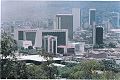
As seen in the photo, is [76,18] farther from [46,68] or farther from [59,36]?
[46,68]

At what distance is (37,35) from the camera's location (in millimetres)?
3297

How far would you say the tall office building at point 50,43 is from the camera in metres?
3.29

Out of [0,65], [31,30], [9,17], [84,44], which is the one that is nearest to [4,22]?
[9,17]

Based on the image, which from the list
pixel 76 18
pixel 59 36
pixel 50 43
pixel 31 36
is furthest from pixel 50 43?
pixel 76 18

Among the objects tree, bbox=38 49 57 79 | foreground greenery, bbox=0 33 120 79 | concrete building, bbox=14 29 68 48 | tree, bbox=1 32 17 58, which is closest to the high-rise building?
concrete building, bbox=14 29 68 48

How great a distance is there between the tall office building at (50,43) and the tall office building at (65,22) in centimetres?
14

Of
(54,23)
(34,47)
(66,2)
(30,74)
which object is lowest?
(30,74)

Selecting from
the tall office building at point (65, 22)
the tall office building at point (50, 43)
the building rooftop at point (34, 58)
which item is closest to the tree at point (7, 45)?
the building rooftop at point (34, 58)

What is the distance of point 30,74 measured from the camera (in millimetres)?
3363

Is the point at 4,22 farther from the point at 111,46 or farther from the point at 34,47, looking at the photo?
the point at 111,46

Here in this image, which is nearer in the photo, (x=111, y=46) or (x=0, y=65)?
(x=111, y=46)

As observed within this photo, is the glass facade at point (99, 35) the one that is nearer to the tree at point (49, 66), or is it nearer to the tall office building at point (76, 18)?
the tall office building at point (76, 18)

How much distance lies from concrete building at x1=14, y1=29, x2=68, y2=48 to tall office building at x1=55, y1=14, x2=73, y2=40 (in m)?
0.04

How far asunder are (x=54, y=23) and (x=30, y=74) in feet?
2.12
